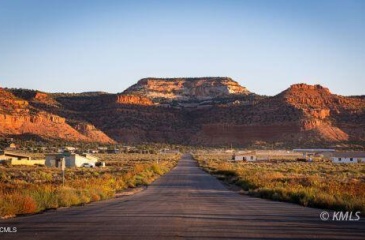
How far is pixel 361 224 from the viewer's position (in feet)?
44.0

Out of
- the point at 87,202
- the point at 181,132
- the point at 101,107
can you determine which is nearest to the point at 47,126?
the point at 101,107

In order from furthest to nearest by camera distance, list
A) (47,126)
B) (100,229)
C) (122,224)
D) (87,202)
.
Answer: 1. (47,126)
2. (87,202)
3. (122,224)
4. (100,229)

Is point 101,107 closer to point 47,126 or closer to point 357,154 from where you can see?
point 47,126

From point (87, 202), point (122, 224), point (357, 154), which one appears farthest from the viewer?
point (357, 154)

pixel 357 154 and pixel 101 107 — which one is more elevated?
pixel 101 107

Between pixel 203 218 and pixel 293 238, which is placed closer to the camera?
pixel 293 238

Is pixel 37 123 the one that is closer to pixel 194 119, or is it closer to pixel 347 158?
pixel 194 119

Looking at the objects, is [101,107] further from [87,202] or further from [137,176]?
[87,202]

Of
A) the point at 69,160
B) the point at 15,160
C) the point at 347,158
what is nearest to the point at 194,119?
the point at 347,158

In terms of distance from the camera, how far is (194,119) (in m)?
184

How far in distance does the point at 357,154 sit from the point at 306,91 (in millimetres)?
80764

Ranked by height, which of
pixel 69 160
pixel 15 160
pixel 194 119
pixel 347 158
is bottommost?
pixel 347 158

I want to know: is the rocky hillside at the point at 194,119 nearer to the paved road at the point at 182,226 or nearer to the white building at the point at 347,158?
the white building at the point at 347,158

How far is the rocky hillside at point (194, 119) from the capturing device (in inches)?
Result: 5699
